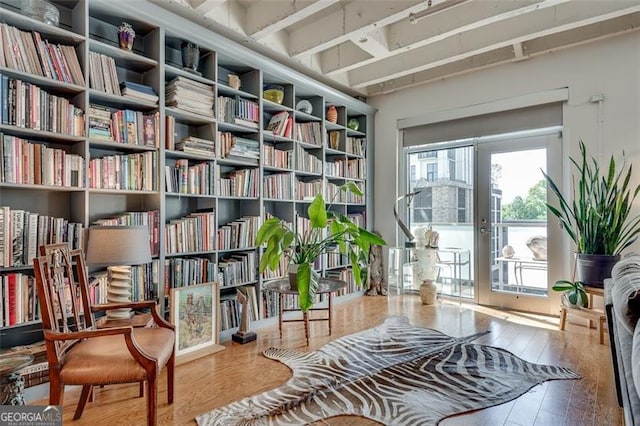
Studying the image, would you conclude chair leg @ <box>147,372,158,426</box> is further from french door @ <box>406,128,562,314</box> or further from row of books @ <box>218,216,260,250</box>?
french door @ <box>406,128,562,314</box>

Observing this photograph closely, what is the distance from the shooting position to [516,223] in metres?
4.08

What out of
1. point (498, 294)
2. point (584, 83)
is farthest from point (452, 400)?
point (584, 83)

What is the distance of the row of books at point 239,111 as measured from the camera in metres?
3.21

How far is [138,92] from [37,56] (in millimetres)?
590

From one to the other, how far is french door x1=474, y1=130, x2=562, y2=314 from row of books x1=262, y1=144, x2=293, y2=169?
7.42 feet

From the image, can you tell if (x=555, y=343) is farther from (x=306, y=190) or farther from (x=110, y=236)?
(x=110, y=236)

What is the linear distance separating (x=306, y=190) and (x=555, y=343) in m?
2.71


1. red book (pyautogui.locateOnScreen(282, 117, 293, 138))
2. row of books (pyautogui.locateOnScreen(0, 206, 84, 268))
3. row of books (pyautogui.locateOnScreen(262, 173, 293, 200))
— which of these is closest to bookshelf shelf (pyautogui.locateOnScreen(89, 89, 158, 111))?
row of books (pyautogui.locateOnScreen(0, 206, 84, 268))

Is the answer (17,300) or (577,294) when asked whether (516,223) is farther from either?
(17,300)

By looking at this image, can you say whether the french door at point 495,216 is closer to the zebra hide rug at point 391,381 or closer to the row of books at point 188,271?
the zebra hide rug at point 391,381

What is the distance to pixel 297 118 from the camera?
4.15 metres

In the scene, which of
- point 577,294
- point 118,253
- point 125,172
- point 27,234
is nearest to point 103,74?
point 125,172

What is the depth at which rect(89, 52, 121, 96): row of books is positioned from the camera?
2.44m

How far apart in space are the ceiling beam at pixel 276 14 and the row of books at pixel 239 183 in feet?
4.02
